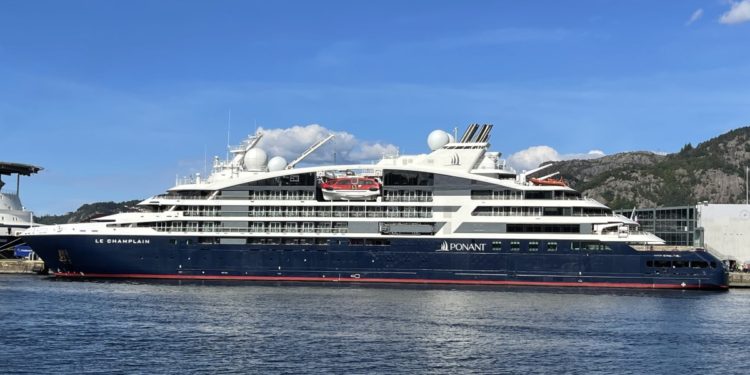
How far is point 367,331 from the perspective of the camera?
40.2 m

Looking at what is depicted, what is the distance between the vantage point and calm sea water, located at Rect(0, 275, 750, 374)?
32781 mm

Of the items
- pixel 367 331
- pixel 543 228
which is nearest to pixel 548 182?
pixel 543 228

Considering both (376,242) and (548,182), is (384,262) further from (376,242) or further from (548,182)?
(548,182)

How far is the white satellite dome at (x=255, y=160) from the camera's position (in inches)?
2798

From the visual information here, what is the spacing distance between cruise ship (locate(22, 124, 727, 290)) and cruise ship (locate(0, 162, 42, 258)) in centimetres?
3445

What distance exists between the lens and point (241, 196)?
6788cm

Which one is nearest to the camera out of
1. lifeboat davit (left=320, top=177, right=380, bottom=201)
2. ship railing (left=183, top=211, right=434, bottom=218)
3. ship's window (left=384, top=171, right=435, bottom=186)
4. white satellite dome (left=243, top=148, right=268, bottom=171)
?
ship railing (left=183, top=211, right=434, bottom=218)

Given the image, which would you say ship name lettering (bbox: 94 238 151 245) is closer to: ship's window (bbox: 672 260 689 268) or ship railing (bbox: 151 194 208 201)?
ship railing (bbox: 151 194 208 201)

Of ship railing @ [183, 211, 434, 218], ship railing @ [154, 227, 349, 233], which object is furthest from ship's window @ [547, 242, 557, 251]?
ship railing @ [154, 227, 349, 233]

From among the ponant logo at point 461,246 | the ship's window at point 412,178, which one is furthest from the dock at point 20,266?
the ponant logo at point 461,246

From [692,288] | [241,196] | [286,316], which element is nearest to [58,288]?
[241,196]

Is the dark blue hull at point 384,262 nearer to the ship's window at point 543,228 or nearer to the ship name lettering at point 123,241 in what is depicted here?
the ship name lettering at point 123,241

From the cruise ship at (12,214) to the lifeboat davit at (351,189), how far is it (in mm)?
50157

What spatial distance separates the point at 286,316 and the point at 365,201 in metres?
Answer: 23.0
